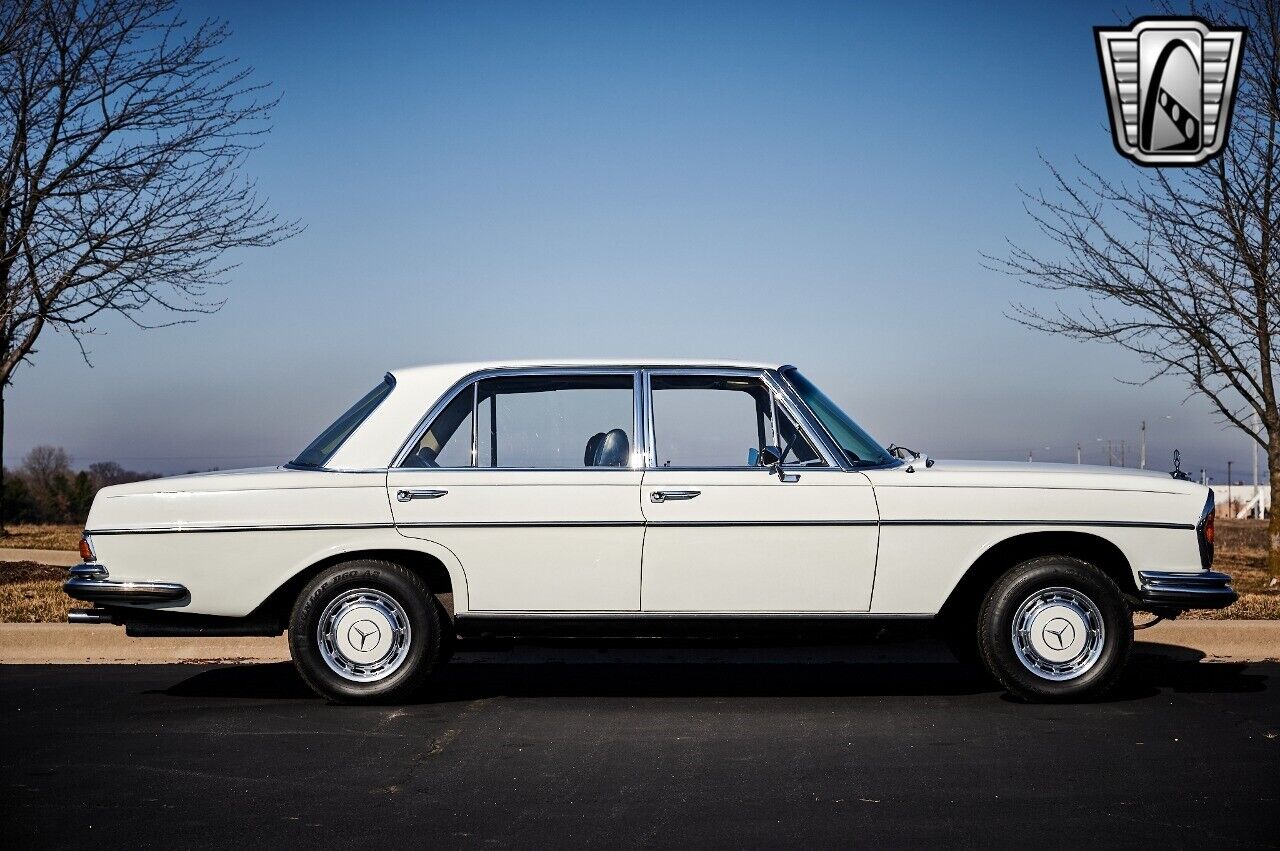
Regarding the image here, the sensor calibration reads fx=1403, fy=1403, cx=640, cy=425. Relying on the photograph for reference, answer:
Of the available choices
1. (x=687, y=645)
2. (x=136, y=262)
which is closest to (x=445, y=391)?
(x=687, y=645)

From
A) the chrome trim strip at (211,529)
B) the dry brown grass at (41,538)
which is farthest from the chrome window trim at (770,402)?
the dry brown grass at (41,538)

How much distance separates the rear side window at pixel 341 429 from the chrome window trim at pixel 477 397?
11.5 inches

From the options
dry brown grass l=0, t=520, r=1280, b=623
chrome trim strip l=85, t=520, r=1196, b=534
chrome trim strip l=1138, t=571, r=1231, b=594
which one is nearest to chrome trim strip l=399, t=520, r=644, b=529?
chrome trim strip l=85, t=520, r=1196, b=534

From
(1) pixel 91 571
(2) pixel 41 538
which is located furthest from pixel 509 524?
(2) pixel 41 538

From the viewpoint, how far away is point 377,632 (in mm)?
7352

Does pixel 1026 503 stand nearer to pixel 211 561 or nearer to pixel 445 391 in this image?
pixel 445 391

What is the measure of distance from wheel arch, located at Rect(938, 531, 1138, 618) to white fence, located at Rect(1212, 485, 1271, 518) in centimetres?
8254

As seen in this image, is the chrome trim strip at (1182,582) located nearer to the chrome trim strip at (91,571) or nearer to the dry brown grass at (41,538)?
the chrome trim strip at (91,571)

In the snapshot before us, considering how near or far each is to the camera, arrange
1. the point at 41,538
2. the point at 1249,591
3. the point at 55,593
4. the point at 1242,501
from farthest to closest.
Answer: the point at 1242,501
the point at 41,538
the point at 1249,591
the point at 55,593

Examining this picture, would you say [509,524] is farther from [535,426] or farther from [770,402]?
[770,402]

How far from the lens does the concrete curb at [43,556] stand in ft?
54.3

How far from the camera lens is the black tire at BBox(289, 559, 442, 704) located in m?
7.29

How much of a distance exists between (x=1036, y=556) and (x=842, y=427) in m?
1.24

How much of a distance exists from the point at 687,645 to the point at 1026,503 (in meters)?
1.94
